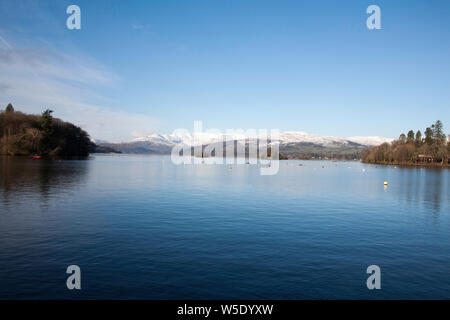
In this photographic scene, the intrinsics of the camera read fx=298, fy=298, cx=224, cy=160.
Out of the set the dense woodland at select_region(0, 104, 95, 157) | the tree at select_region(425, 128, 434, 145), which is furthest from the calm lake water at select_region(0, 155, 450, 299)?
the tree at select_region(425, 128, 434, 145)

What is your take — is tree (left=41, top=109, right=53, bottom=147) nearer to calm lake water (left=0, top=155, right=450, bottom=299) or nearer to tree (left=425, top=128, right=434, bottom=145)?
calm lake water (left=0, top=155, right=450, bottom=299)

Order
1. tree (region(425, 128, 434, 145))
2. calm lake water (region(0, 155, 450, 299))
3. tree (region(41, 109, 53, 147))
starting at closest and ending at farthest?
calm lake water (region(0, 155, 450, 299)) < tree (region(41, 109, 53, 147)) < tree (region(425, 128, 434, 145))

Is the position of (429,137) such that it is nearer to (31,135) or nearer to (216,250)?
(216,250)

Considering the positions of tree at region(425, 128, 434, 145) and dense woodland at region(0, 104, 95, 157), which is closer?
dense woodland at region(0, 104, 95, 157)

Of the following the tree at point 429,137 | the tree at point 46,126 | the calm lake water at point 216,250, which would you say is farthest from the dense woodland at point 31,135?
the tree at point 429,137

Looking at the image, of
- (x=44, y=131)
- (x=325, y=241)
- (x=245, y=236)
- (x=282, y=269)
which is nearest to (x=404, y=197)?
(x=325, y=241)

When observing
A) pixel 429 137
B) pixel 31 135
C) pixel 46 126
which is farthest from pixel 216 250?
pixel 429 137

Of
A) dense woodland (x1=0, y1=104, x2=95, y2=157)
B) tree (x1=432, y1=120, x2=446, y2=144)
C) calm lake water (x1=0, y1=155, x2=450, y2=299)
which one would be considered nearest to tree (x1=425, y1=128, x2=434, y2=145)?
tree (x1=432, y1=120, x2=446, y2=144)

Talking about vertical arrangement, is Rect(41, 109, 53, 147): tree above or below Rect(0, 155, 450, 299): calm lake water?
above

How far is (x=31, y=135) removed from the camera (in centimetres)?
14050

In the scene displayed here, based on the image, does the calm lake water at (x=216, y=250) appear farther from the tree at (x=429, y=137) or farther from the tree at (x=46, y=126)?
the tree at (x=429, y=137)

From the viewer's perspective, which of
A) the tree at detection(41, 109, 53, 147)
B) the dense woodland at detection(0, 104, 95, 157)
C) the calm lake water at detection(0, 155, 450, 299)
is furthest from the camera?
the tree at detection(41, 109, 53, 147)

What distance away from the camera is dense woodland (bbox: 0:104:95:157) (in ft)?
459
